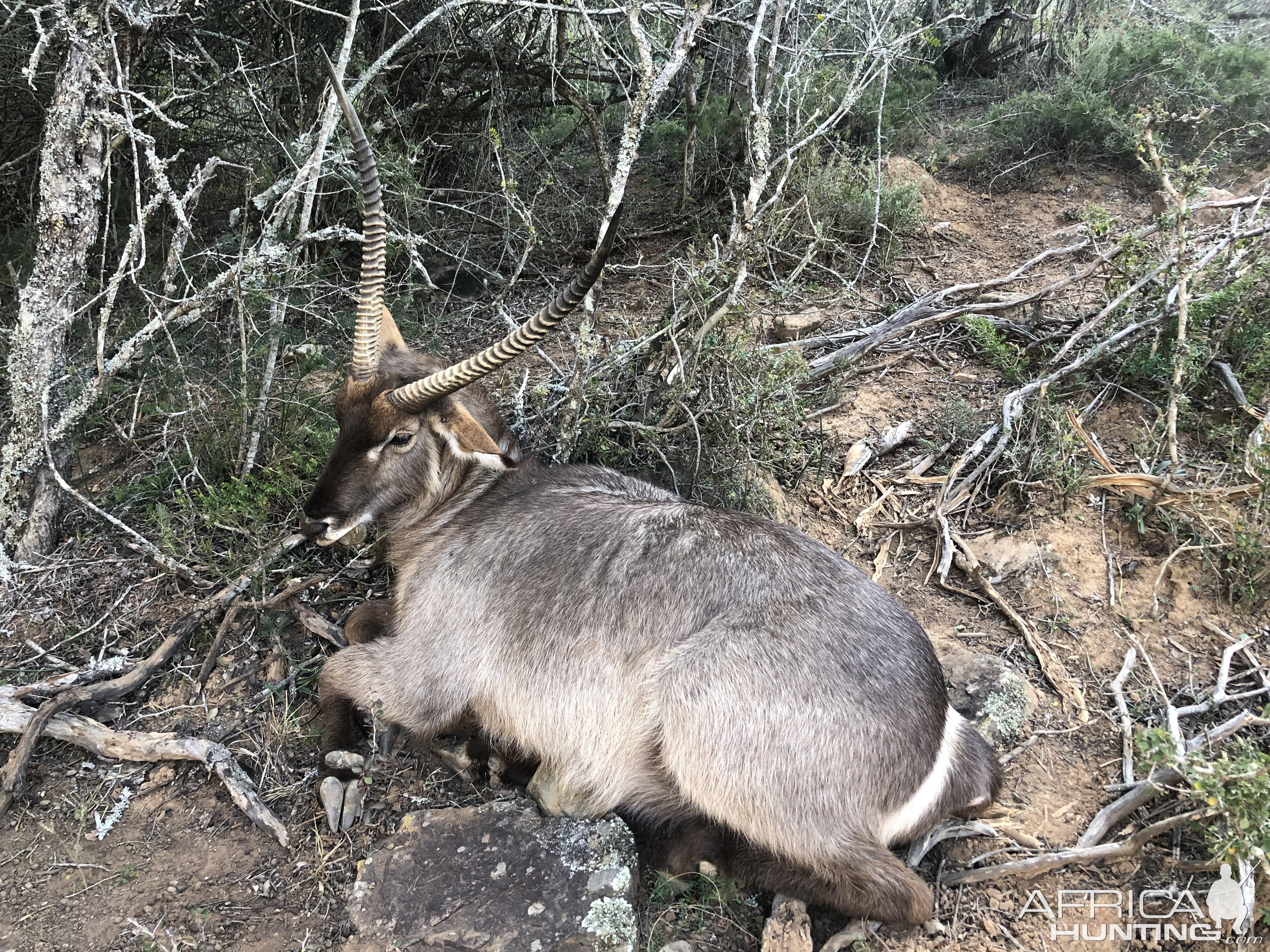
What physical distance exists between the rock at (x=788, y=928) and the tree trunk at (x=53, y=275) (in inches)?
141

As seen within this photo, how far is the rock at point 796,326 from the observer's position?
5.39 metres

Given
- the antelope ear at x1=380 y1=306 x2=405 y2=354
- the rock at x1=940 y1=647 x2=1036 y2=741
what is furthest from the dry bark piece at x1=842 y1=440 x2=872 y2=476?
the antelope ear at x1=380 y1=306 x2=405 y2=354

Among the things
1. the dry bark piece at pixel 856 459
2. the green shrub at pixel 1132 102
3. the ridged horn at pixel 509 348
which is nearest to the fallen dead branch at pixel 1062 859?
the dry bark piece at pixel 856 459

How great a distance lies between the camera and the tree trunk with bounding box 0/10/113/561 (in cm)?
342

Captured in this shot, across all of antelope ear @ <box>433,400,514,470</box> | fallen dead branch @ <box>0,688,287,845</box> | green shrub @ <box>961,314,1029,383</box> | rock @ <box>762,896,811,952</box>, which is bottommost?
rock @ <box>762,896,811,952</box>

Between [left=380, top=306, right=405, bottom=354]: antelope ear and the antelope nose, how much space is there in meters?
0.81

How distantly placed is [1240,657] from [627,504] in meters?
2.72

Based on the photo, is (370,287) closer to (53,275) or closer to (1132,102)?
(53,275)

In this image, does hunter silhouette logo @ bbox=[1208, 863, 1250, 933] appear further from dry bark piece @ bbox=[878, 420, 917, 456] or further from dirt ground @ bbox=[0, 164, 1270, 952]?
dry bark piece @ bbox=[878, 420, 917, 456]

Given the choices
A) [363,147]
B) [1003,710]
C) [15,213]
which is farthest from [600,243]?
[15,213]

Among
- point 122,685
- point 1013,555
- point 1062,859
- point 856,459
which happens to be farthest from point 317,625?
point 1013,555

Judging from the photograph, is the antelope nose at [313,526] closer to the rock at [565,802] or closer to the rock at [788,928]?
the rock at [565,802]

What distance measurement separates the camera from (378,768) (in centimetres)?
314

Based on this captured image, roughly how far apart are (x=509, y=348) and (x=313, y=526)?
1.09 meters
